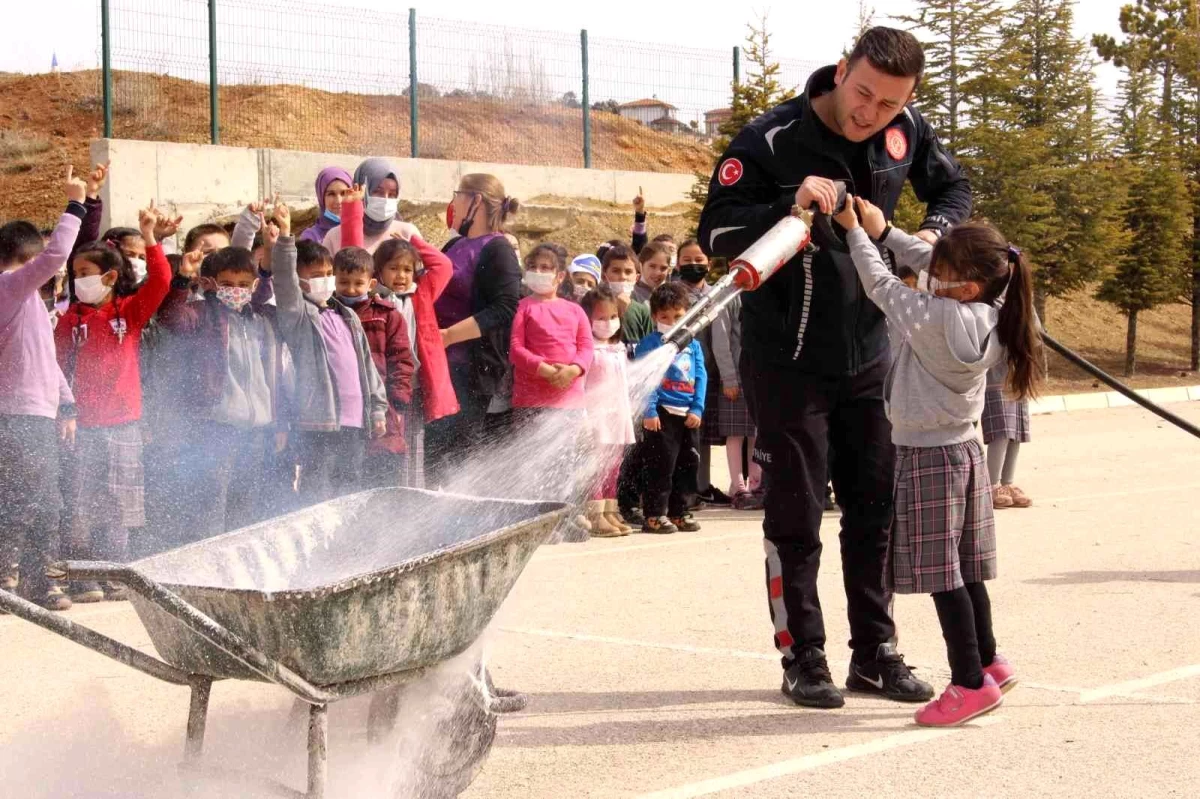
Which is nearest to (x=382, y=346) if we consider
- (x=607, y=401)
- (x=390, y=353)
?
(x=390, y=353)

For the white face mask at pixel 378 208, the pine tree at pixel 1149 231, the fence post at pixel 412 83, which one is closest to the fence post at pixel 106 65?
the fence post at pixel 412 83

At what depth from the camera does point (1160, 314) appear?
112 feet

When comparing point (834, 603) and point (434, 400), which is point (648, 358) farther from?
point (434, 400)

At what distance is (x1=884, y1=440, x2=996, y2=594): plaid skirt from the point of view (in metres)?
4.95

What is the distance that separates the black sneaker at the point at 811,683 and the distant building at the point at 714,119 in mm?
21288

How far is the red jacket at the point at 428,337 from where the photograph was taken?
8.29m

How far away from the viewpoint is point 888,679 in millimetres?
5297

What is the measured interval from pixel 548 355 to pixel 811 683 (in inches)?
157

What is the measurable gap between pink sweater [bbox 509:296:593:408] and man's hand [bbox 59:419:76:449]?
2536mm

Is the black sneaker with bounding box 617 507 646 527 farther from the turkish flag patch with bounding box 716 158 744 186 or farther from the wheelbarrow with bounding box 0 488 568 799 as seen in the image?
the wheelbarrow with bounding box 0 488 568 799

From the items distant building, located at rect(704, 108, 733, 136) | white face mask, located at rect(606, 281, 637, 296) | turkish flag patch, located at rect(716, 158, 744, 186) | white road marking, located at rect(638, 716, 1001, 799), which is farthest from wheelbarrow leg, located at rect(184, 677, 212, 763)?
distant building, located at rect(704, 108, 733, 136)

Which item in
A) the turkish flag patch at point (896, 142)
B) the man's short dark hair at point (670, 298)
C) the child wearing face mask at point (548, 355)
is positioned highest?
the turkish flag patch at point (896, 142)

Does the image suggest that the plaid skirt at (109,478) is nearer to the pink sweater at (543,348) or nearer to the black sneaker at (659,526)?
the pink sweater at (543,348)

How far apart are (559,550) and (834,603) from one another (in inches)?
89.9
